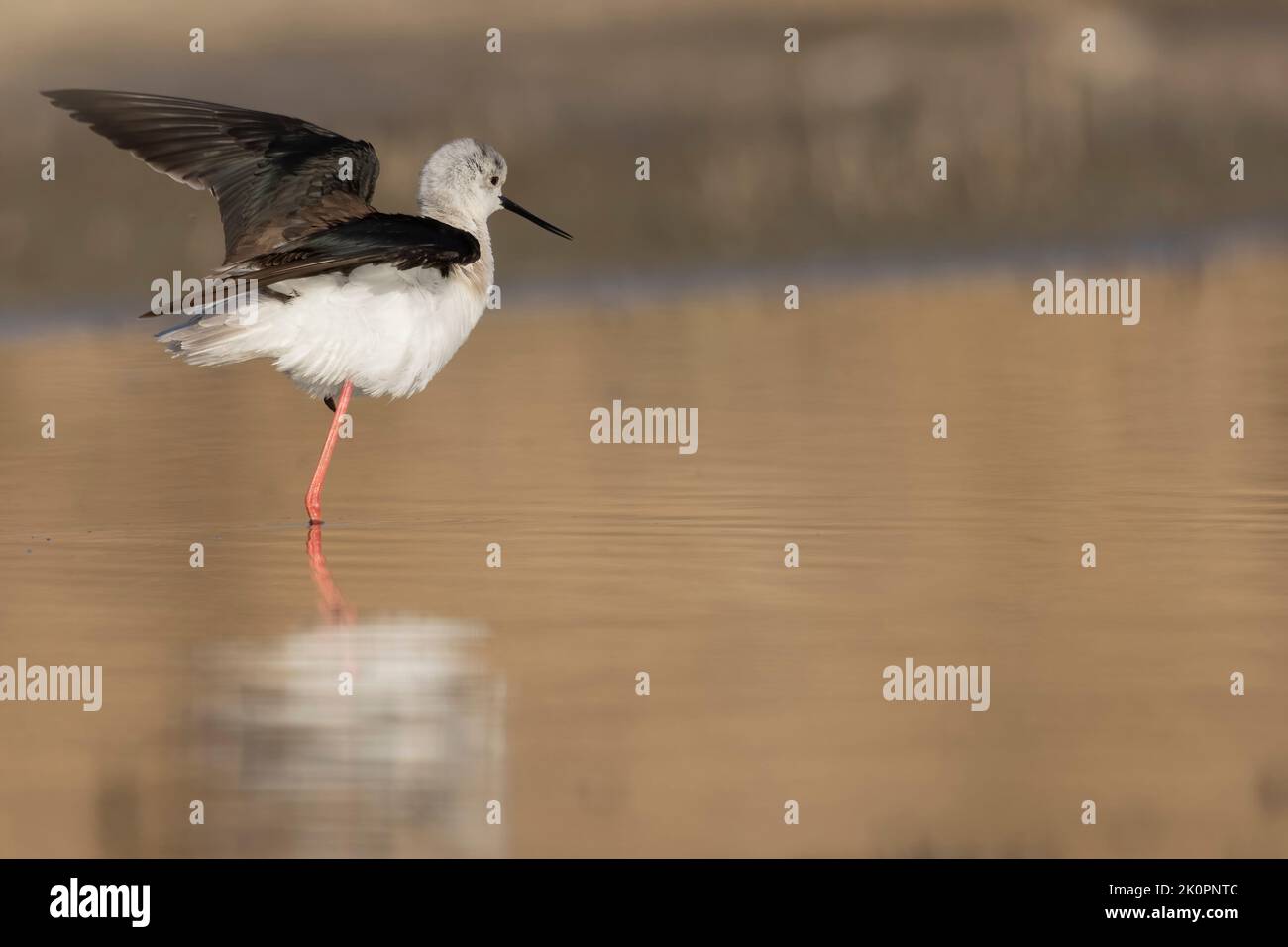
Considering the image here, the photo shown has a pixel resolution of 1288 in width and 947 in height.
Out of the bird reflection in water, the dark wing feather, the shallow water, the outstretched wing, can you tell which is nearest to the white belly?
the dark wing feather

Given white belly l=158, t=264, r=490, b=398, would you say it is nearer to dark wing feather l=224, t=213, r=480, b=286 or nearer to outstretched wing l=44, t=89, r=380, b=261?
dark wing feather l=224, t=213, r=480, b=286

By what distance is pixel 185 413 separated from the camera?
51.9ft

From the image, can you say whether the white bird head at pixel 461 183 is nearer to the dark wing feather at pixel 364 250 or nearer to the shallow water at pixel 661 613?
the dark wing feather at pixel 364 250

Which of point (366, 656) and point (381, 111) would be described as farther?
point (381, 111)

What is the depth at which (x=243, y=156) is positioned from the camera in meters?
12.0

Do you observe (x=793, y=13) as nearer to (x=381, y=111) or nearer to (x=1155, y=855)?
(x=381, y=111)

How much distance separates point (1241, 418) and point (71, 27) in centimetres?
1362

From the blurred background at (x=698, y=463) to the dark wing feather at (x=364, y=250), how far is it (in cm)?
121

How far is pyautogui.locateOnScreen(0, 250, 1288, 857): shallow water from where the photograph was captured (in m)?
7.05

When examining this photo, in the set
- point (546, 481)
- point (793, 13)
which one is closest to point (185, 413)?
point (546, 481)

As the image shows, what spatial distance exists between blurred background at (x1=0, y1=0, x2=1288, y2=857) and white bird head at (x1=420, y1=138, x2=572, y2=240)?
1.33m

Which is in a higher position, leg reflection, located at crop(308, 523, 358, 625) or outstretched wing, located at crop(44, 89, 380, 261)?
outstretched wing, located at crop(44, 89, 380, 261)

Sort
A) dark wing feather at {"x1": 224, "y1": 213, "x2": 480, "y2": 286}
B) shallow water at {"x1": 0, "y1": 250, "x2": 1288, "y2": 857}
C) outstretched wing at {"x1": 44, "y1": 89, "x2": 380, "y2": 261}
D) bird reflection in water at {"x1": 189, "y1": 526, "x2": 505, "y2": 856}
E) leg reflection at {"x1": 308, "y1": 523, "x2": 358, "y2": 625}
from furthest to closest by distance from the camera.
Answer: outstretched wing at {"x1": 44, "y1": 89, "x2": 380, "y2": 261}
dark wing feather at {"x1": 224, "y1": 213, "x2": 480, "y2": 286}
leg reflection at {"x1": 308, "y1": 523, "x2": 358, "y2": 625}
shallow water at {"x1": 0, "y1": 250, "x2": 1288, "y2": 857}
bird reflection in water at {"x1": 189, "y1": 526, "x2": 505, "y2": 856}

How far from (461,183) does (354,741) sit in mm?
5310
